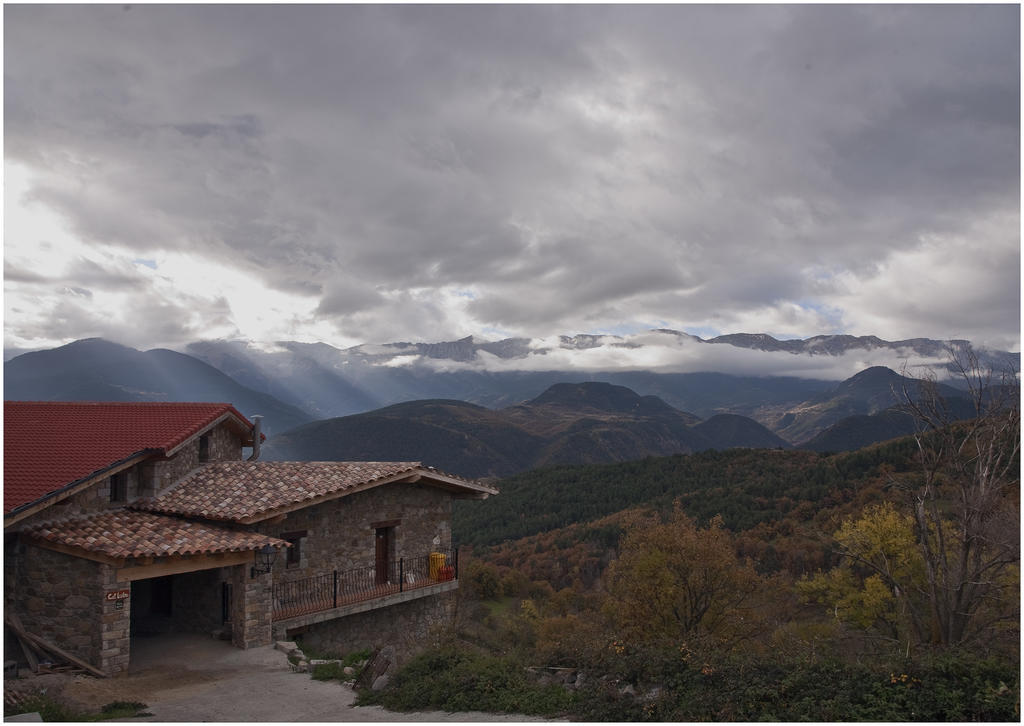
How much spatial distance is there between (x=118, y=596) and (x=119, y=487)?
4.54 metres

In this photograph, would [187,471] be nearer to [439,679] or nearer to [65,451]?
[65,451]

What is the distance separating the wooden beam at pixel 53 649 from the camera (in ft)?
41.2

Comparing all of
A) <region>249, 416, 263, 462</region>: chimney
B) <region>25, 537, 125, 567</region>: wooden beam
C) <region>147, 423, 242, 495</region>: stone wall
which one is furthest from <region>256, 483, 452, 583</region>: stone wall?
<region>249, 416, 263, 462</region>: chimney

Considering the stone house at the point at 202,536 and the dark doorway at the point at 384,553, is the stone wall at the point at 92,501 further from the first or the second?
the dark doorway at the point at 384,553

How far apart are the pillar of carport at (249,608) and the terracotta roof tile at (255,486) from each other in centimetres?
139

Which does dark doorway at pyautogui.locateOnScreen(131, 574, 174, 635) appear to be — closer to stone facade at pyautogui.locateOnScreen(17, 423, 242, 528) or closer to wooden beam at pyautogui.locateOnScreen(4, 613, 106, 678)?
stone facade at pyautogui.locateOnScreen(17, 423, 242, 528)

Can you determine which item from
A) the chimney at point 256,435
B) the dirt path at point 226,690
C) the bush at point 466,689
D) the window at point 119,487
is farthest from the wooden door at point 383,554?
the bush at point 466,689

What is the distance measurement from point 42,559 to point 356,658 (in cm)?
674

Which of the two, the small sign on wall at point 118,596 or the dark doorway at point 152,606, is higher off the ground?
the small sign on wall at point 118,596

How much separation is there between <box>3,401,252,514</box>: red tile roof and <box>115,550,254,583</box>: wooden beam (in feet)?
8.82

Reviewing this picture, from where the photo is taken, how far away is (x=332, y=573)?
18156 millimetres

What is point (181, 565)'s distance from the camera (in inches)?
551

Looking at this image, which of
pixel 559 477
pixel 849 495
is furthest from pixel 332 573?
pixel 559 477

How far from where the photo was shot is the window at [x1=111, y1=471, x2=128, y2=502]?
54.1 feet
